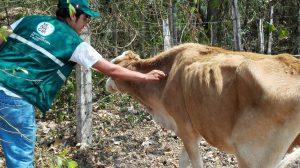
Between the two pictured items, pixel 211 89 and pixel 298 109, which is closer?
pixel 298 109

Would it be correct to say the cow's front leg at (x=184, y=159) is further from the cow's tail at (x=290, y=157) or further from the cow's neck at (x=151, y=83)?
the cow's tail at (x=290, y=157)

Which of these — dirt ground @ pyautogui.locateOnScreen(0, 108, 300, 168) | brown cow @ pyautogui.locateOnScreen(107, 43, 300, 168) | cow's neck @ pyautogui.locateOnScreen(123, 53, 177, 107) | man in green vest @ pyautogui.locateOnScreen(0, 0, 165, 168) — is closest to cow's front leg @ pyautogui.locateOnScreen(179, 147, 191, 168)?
brown cow @ pyautogui.locateOnScreen(107, 43, 300, 168)

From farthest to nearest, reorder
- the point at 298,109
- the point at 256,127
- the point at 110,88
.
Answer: the point at 110,88, the point at 256,127, the point at 298,109

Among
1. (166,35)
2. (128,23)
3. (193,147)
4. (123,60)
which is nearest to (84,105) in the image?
(123,60)

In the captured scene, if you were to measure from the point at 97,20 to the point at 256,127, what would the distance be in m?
3.98

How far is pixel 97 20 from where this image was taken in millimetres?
8016

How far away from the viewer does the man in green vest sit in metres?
5.00

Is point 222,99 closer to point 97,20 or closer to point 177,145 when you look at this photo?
point 177,145

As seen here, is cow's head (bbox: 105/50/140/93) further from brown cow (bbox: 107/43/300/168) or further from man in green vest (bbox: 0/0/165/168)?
man in green vest (bbox: 0/0/165/168)

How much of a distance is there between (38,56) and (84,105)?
2275 mm

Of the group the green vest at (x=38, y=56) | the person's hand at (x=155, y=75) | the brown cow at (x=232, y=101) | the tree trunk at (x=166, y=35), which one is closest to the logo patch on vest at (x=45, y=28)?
the green vest at (x=38, y=56)

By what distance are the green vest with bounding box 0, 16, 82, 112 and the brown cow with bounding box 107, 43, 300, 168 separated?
4.46 feet

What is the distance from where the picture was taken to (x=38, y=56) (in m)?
5.02

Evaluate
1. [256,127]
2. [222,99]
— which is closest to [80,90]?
[222,99]
